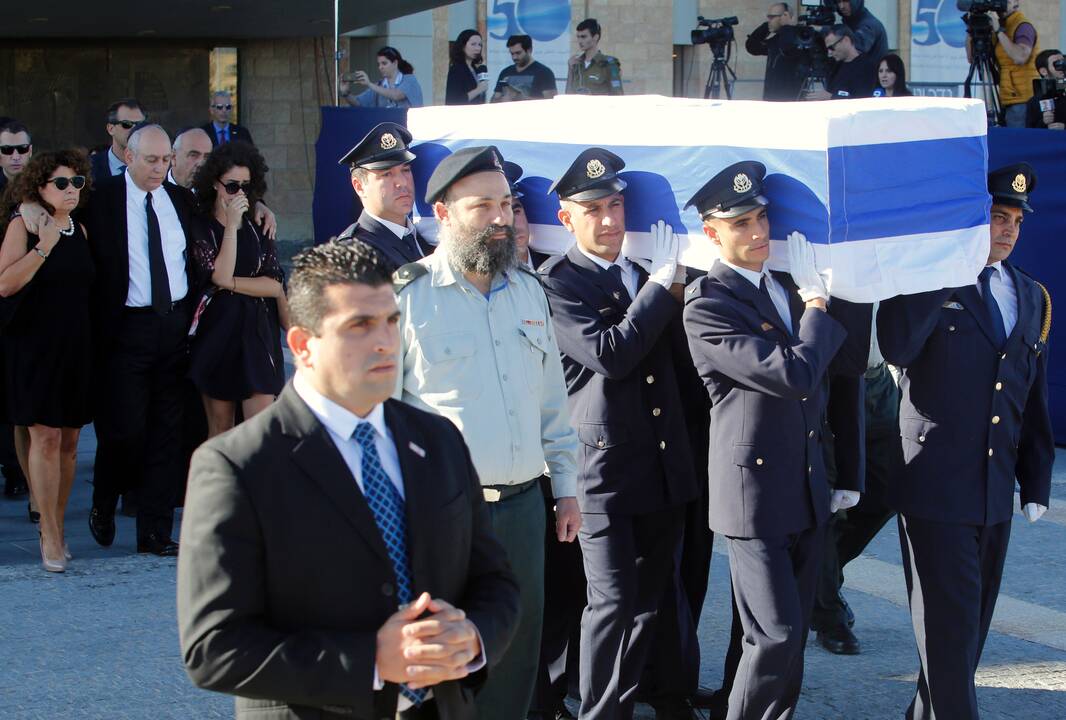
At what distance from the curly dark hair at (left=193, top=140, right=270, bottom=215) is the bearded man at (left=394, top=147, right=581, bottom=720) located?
310 cm

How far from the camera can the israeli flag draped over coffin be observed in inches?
174

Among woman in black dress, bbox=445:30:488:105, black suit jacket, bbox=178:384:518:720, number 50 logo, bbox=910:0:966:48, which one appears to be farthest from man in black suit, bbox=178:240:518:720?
number 50 logo, bbox=910:0:966:48

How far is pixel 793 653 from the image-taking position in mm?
4344

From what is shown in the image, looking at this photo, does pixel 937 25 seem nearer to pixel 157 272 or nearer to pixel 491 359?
pixel 157 272

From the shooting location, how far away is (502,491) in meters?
4.07

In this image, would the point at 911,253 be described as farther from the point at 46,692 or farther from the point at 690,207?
the point at 46,692

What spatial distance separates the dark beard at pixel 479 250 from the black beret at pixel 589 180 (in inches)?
24.2

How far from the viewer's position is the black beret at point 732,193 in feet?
14.4

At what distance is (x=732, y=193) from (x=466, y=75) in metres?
9.95

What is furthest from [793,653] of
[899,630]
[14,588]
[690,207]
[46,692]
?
[14,588]

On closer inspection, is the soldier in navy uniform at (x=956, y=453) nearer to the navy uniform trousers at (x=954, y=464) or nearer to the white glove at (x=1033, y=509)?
the navy uniform trousers at (x=954, y=464)

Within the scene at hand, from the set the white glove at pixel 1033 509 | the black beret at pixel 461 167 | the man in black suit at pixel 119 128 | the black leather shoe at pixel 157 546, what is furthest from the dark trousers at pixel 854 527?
the man in black suit at pixel 119 128

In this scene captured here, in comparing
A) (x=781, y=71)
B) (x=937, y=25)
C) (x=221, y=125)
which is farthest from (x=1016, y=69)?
(x=937, y=25)

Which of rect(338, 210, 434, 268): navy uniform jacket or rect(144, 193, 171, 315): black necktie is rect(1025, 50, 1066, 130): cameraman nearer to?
rect(144, 193, 171, 315): black necktie
